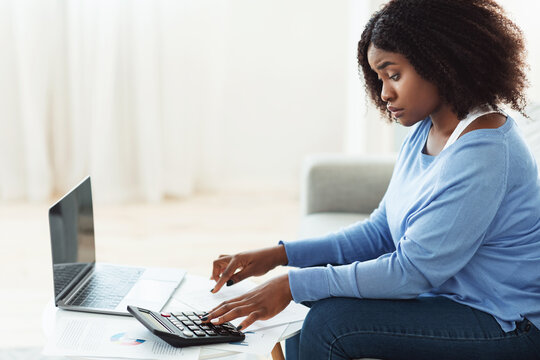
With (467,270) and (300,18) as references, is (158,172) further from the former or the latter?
(467,270)

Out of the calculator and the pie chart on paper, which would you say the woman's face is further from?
the pie chart on paper

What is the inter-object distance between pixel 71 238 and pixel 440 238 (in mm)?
716

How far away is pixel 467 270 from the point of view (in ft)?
3.66

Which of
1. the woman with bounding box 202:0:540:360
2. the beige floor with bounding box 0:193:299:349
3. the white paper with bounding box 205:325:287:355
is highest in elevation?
the woman with bounding box 202:0:540:360

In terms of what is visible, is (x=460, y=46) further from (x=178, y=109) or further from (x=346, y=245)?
(x=178, y=109)

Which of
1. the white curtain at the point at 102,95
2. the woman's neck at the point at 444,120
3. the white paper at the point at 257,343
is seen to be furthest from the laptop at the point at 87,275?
the white curtain at the point at 102,95

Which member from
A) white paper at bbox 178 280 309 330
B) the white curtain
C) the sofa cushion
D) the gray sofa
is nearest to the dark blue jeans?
white paper at bbox 178 280 309 330

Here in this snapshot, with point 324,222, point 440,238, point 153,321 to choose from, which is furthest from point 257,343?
point 324,222

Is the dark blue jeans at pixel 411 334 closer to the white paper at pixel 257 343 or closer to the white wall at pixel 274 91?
the white paper at pixel 257 343

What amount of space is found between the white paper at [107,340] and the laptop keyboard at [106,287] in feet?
0.14

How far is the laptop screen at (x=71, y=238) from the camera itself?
125cm

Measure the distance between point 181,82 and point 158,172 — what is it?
44 centimetres

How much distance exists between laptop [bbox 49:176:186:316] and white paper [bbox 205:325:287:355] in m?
0.21

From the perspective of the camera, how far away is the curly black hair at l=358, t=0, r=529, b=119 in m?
1.09
